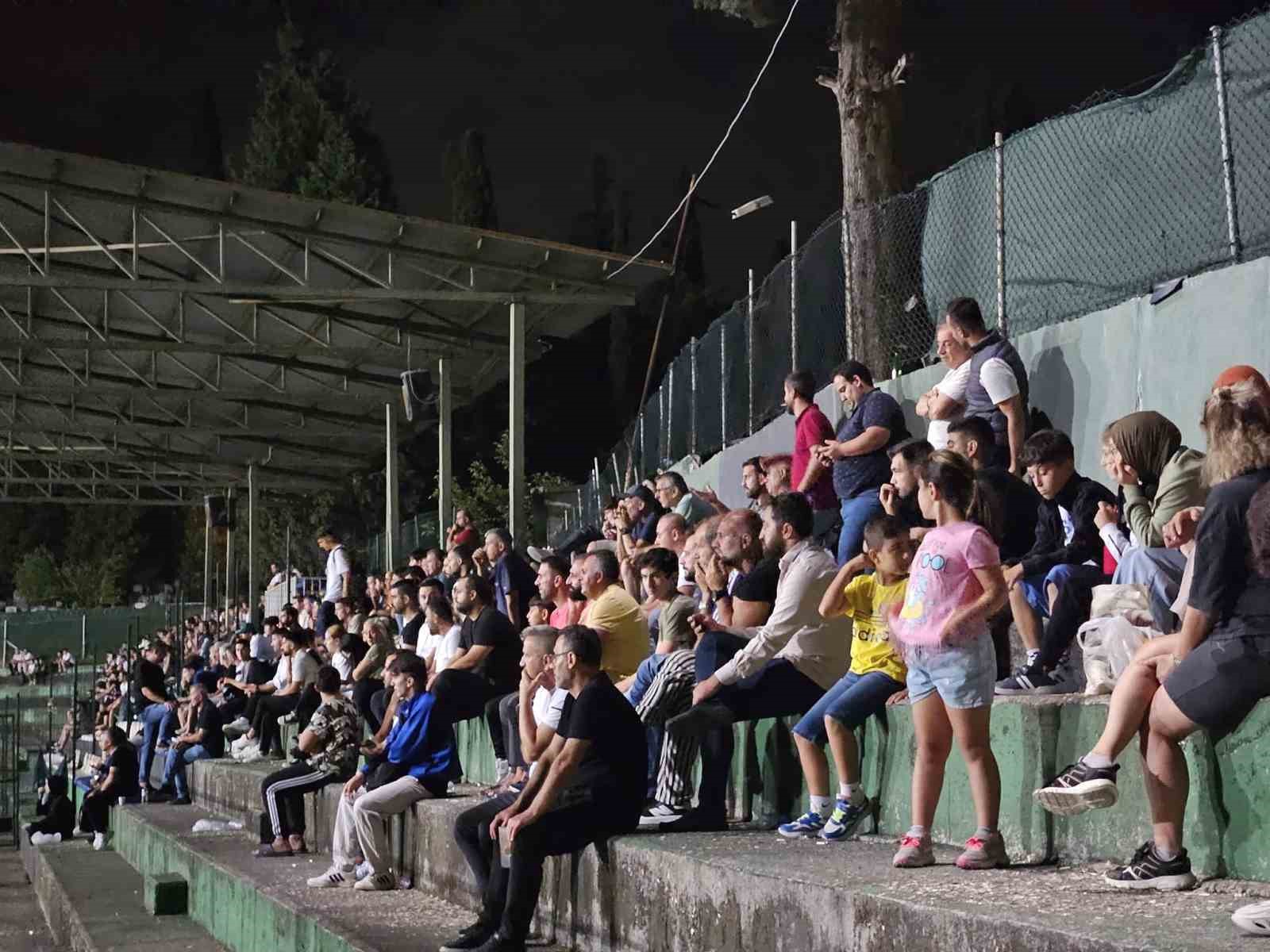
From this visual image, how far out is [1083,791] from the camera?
4281mm

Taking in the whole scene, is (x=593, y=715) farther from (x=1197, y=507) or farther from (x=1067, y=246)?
(x=1067, y=246)

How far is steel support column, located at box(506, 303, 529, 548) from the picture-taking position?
16.0 m

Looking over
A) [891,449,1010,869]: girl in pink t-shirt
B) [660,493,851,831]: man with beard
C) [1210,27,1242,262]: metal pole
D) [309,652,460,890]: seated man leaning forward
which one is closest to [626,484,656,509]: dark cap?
[309,652,460,890]: seated man leaning forward

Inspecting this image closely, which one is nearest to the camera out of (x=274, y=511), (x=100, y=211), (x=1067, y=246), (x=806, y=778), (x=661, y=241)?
(x=806, y=778)

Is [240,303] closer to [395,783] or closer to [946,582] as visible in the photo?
[395,783]

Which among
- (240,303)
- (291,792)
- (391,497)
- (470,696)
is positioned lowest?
(291,792)

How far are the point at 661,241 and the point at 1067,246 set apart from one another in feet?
217

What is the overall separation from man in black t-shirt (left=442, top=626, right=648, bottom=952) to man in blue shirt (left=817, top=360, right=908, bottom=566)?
178 centimetres

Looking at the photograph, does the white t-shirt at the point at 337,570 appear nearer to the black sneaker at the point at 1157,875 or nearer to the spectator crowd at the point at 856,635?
the spectator crowd at the point at 856,635

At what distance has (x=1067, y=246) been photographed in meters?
8.63

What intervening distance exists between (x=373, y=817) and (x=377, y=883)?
1.24 ft

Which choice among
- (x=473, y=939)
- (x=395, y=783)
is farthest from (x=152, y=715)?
(x=473, y=939)

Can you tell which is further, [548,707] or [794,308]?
[794,308]

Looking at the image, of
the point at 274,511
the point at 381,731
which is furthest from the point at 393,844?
the point at 274,511
